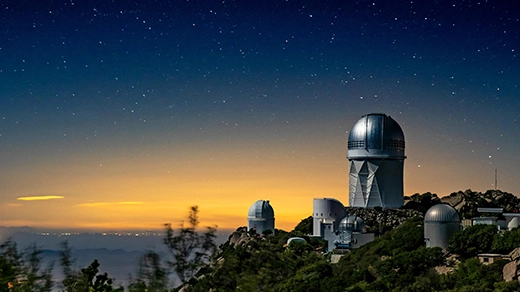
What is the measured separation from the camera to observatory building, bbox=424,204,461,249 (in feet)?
121

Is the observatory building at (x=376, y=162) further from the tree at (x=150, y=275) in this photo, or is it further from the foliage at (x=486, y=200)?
the tree at (x=150, y=275)

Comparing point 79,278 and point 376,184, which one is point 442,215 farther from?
point 79,278

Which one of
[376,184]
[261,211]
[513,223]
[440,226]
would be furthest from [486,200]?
[440,226]

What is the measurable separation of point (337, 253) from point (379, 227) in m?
7.97

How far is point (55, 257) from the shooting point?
10.1 meters

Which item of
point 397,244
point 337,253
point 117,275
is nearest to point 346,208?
point 337,253

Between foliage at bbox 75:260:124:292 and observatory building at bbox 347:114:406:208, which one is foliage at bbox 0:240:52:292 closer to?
foliage at bbox 75:260:124:292

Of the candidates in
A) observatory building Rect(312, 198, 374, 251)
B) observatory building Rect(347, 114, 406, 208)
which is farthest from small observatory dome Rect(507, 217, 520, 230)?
observatory building Rect(347, 114, 406, 208)

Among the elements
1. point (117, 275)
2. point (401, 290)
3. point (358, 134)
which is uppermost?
point (358, 134)

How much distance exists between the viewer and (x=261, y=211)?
211 ft

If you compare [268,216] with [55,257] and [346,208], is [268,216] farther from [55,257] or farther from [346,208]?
[55,257]

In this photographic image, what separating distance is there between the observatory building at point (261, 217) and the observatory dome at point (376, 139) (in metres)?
10.8

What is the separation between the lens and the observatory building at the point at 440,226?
36.9 metres

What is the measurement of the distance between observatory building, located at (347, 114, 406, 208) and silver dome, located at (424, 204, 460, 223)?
19752mm
